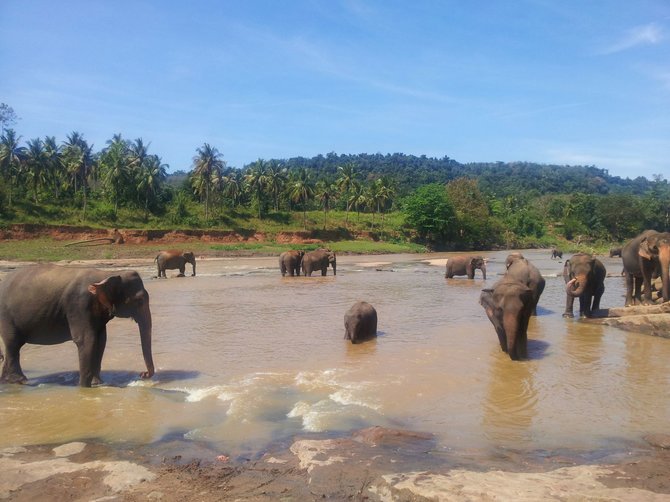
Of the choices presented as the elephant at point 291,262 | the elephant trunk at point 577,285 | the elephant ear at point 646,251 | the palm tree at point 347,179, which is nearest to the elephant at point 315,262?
Answer: the elephant at point 291,262

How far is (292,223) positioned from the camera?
77000 millimetres

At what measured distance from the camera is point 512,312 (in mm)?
9789

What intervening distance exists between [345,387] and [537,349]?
4.73 meters

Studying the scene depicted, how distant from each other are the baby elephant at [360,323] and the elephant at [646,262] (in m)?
7.21

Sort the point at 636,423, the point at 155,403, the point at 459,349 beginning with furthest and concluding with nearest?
the point at 459,349, the point at 155,403, the point at 636,423

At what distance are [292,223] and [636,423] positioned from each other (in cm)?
7087

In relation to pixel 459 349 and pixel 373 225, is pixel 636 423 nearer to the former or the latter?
pixel 459 349

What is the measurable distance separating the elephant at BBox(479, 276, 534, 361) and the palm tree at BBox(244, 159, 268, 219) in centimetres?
6769

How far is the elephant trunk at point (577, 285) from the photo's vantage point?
45.5ft

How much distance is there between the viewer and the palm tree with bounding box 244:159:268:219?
78.3m

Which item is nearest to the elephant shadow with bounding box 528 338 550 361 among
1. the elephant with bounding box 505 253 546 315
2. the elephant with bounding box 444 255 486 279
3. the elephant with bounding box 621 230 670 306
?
the elephant with bounding box 505 253 546 315

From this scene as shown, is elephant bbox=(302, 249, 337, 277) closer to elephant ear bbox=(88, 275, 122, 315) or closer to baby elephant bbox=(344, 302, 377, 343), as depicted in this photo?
baby elephant bbox=(344, 302, 377, 343)

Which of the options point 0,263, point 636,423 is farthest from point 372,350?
point 0,263

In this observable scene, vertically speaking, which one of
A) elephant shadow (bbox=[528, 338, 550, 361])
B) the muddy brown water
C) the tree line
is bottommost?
the muddy brown water
